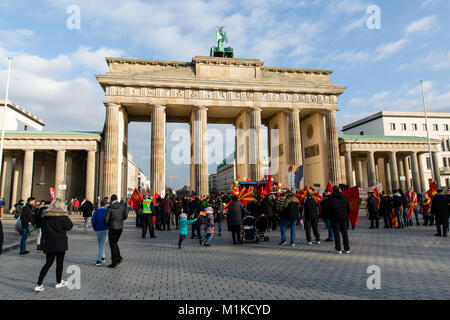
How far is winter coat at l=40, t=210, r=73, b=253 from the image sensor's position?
5.45m

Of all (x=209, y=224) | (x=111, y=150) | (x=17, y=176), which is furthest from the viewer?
(x=17, y=176)

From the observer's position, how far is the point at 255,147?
3462cm

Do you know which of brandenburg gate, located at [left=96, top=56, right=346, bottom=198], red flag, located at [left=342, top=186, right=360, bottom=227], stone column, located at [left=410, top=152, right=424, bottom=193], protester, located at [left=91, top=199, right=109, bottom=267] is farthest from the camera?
stone column, located at [left=410, top=152, right=424, bottom=193]

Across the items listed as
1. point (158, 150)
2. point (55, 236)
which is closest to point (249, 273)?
point (55, 236)

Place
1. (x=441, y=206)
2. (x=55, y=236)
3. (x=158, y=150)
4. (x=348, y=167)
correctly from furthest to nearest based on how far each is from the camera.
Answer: (x=348, y=167), (x=158, y=150), (x=441, y=206), (x=55, y=236)

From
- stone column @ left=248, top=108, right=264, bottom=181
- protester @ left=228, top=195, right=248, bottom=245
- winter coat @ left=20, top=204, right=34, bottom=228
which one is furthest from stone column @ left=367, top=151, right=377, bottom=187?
winter coat @ left=20, top=204, right=34, bottom=228

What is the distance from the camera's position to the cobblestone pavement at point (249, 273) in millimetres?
4926

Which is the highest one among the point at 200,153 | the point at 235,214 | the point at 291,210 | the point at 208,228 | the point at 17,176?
the point at 200,153

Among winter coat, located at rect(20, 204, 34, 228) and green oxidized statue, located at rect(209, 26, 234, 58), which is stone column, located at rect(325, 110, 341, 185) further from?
winter coat, located at rect(20, 204, 34, 228)

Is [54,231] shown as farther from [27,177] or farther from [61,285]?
[27,177]

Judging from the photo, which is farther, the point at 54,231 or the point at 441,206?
the point at 441,206

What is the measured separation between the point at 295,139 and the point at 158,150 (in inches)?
670

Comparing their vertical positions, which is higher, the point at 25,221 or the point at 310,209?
the point at 310,209
